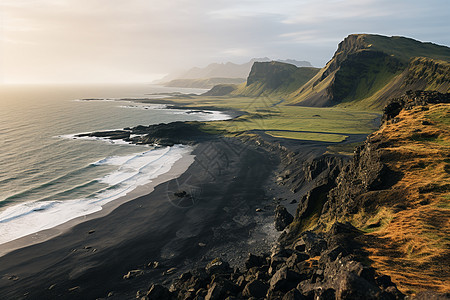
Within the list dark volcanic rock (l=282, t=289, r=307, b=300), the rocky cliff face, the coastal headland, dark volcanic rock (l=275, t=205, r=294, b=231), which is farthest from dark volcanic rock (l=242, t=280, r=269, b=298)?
dark volcanic rock (l=275, t=205, r=294, b=231)

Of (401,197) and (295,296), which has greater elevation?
(401,197)

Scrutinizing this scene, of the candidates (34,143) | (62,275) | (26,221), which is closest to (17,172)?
(26,221)

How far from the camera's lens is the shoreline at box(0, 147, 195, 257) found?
39.2 m

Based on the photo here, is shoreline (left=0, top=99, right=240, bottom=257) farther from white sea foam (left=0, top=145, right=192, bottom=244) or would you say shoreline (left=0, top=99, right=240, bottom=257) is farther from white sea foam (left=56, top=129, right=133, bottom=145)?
white sea foam (left=56, top=129, right=133, bottom=145)

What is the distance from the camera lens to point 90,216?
47.5 m

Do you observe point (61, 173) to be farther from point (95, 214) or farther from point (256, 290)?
point (256, 290)

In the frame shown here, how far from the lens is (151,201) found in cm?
5362

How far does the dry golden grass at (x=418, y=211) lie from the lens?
60.6 ft

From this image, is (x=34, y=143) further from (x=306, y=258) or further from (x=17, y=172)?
(x=306, y=258)

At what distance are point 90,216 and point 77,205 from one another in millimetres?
6572

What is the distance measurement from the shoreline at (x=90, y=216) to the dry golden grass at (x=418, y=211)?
138ft

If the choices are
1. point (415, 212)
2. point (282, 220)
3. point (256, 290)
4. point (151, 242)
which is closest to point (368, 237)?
point (415, 212)

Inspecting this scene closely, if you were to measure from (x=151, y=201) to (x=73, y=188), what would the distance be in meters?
19.9

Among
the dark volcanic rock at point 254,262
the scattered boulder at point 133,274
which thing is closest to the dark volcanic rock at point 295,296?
the dark volcanic rock at point 254,262
